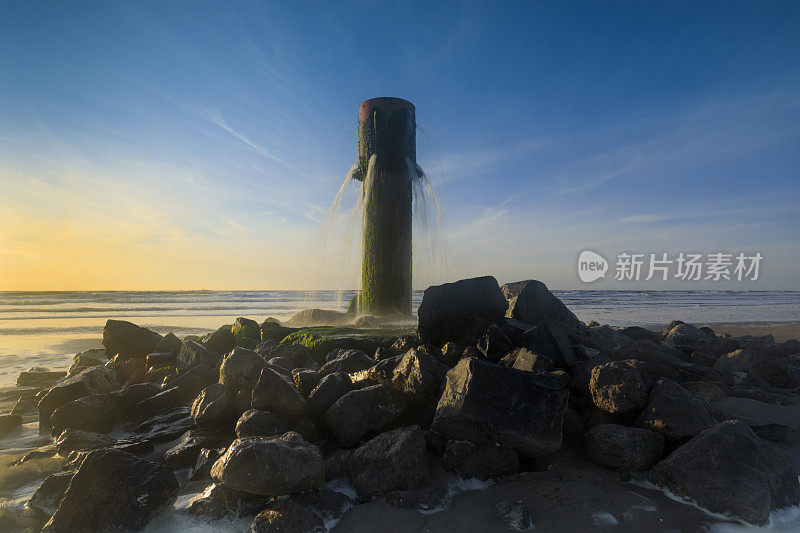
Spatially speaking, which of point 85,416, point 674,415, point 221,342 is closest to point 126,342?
point 221,342

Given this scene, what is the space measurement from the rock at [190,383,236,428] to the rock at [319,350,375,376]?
83cm

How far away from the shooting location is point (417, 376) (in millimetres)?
3037

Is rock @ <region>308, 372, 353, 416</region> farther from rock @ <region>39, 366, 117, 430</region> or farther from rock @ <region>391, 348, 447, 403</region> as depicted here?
rock @ <region>39, 366, 117, 430</region>

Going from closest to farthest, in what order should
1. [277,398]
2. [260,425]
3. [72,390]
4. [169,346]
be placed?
[260,425], [277,398], [72,390], [169,346]

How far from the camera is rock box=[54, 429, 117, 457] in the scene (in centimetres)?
329

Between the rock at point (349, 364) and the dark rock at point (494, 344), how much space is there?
1.11 metres

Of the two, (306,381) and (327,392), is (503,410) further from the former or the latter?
(306,381)

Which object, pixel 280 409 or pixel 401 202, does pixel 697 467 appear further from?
pixel 401 202

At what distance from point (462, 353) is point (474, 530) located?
66.6 inches

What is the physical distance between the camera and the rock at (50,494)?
8.25 feet

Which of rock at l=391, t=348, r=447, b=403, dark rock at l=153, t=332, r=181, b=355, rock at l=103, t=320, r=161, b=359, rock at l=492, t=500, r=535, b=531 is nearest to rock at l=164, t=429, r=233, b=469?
rock at l=391, t=348, r=447, b=403

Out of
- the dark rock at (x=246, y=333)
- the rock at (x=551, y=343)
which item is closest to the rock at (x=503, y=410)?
the rock at (x=551, y=343)

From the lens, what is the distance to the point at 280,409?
3.09 m

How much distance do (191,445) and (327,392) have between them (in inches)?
41.1
